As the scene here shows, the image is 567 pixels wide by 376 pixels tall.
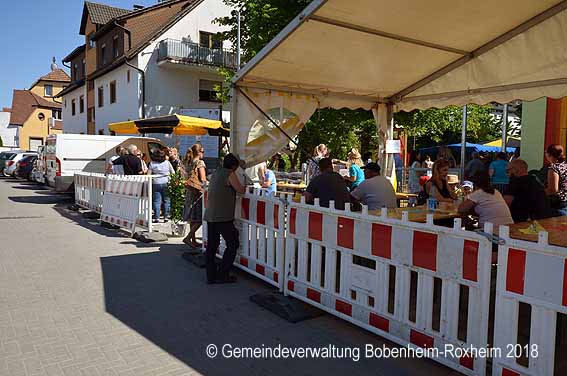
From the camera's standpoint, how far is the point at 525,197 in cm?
566

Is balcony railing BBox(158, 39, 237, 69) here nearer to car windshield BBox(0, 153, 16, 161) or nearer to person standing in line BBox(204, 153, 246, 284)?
car windshield BBox(0, 153, 16, 161)

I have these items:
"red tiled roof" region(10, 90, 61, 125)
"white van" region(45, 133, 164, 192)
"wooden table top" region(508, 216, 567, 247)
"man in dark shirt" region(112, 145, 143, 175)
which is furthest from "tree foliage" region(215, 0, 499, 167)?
"red tiled roof" region(10, 90, 61, 125)

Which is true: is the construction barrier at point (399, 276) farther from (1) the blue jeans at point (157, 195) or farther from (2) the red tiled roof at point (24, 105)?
(2) the red tiled roof at point (24, 105)

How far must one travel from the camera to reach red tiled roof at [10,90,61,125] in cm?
5734

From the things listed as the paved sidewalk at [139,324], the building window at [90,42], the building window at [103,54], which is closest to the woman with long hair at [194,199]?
the paved sidewalk at [139,324]

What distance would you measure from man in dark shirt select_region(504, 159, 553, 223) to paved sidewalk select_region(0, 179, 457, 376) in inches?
110

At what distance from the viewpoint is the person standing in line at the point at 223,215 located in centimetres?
588

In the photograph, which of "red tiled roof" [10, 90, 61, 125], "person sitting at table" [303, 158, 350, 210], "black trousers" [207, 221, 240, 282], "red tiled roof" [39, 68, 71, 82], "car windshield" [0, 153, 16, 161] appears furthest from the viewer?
"red tiled roof" [39, 68, 71, 82]

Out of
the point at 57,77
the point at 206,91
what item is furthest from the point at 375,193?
the point at 57,77

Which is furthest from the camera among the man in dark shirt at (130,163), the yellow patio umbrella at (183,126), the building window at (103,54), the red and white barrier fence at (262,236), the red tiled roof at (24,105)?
the red tiled roof at (24,105)

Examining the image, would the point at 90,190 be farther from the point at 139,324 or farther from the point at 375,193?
the point at 375,193

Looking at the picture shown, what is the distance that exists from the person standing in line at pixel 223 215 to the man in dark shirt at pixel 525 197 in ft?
11.5

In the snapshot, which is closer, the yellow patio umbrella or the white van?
the yellow patio umbrella

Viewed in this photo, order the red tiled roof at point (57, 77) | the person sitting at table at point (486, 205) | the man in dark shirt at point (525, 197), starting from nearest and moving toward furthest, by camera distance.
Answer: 1. the person sitting at table at point (486, 205)
2. the man in dark shirt at point (525, 197)
3. the red tiled roof at point (57, 77)
